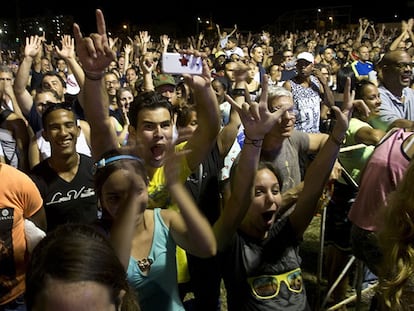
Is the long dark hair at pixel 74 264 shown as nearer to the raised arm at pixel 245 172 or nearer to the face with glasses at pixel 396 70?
the raised arm at pixel 245 172

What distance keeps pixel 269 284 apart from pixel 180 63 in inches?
41.1

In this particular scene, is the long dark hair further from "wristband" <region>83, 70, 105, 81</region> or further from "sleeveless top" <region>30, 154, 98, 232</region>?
"sleeveless top" <region>30, 154, 98, 232</region>

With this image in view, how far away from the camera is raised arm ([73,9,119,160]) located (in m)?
2.59

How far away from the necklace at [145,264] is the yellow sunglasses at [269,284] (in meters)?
0.48

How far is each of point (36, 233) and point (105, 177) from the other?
2.35ft

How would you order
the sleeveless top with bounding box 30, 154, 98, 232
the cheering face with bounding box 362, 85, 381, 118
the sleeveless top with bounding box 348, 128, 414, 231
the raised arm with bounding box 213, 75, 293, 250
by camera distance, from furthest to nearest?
the cheering face with bounding box 362, 85, 381, 118, the sleeveless top with bounding box 30, 154, 98, 232, the sleeveless top with bounding box 348, 128, 414, 231, the raised arm with bounding box 213, 75, 293, 250

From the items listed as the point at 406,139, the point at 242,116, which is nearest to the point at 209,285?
the point at 242,116

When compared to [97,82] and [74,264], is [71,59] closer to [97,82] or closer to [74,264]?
[97,82]

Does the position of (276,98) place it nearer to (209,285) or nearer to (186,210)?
(209,285)

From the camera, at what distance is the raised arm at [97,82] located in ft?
8.50

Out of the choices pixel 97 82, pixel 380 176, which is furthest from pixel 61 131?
pixel 380 176

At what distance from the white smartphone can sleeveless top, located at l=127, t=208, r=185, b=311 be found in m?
0.65

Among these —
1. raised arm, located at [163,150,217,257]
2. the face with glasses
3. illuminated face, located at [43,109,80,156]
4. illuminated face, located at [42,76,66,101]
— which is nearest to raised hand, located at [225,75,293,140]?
raised arm, located at [163,150,217,257]

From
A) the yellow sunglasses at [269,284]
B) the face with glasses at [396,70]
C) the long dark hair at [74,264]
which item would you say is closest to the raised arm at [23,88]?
the yellow sunglasses at [269,284]
